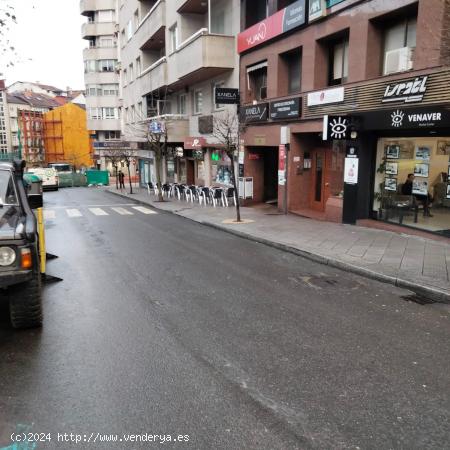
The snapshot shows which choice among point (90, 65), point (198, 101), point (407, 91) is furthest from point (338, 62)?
point (90, 65)

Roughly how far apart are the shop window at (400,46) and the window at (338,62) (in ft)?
5.88

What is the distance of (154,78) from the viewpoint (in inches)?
1098

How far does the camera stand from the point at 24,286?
207 inches

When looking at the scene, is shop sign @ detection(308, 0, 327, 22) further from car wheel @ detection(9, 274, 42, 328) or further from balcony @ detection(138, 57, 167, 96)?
balcony @ detection(138, 57, 167, 96)

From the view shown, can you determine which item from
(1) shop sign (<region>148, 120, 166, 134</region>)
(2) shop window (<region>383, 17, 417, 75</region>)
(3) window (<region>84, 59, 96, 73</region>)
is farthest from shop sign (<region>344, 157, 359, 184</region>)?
(3) window (<region>84, 59, 96, 73</region>)

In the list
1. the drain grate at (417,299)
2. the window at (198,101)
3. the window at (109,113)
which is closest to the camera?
the drain grate at (417,299)

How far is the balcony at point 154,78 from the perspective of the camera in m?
25.7

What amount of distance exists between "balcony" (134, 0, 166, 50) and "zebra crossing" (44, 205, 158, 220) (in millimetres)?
12199

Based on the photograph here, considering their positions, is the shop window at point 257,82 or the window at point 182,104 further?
the window at point 182,104

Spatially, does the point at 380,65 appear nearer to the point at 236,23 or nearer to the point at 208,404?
the point at 236,23

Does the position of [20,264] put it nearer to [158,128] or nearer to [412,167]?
[412,167]

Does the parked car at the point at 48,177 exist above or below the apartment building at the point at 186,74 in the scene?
below

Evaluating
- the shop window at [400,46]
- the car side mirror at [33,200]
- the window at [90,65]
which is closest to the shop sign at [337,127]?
the shop window at [400,46]

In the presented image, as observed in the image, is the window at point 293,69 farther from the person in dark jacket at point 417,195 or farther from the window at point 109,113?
the window at point 109,113
